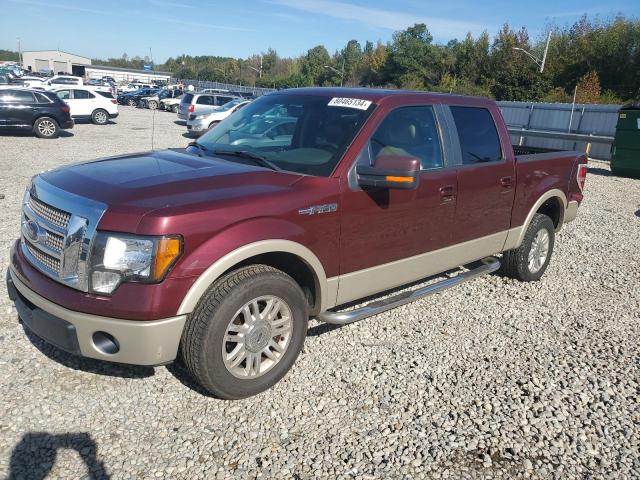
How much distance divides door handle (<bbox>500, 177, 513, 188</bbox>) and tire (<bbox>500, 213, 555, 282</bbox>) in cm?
76

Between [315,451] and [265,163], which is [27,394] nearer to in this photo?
[315,451]

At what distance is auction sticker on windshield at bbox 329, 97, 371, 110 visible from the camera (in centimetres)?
390

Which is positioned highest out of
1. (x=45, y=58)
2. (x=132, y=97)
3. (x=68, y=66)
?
(x=45, y=58)

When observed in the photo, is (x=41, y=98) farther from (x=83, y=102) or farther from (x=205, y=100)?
(x=205, y=100)

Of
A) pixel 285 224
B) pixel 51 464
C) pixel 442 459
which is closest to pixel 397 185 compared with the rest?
pixel 285 224

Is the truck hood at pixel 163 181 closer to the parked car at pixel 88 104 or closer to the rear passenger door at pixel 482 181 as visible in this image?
the rear passenger door at pixel 482 181

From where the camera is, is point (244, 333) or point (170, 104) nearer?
point (244, 333)

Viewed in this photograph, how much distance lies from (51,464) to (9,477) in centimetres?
19

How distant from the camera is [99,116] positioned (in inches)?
915

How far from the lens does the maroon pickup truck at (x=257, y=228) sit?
280 centimetres

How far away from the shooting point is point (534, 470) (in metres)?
2.87

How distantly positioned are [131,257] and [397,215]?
195cm

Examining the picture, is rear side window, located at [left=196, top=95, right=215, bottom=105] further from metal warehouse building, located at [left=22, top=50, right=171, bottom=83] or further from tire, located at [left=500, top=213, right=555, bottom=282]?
metal warehouse building, located at [left=22, top=50, right=171, bottom=83]

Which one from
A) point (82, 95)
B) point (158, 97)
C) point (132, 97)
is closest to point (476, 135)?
point (82, 95)
